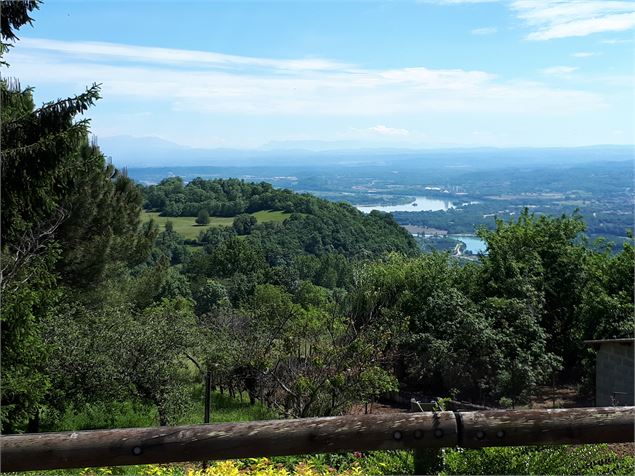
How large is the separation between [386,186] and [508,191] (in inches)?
1940

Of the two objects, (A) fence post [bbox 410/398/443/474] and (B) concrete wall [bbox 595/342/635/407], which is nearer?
(A) fence post [bbox 410/398/443/474]

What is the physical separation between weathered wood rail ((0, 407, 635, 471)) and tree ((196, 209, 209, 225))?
64.6 meters

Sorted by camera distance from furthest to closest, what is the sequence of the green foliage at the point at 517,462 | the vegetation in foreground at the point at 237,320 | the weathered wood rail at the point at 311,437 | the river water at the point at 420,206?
the river water at the point at 420,206, the vegetation in foreground at the point at 237,320, the green foliage at the point at 517,462, the weathered wood rail at the point at 311,437

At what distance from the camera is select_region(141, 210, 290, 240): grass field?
61.8m

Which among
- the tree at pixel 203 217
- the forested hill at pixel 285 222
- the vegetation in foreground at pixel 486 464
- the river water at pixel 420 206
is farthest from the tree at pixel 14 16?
the river water at pixel 420 206

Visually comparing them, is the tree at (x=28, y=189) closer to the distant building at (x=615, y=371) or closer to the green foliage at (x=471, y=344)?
the green foliage at (x=471, y=344)

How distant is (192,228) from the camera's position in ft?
209

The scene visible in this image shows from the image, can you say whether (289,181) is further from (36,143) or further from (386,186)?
(36,143)

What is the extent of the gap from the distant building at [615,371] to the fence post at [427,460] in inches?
369

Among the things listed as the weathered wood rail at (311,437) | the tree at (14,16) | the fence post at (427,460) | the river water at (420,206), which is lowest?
the river water at (420,206)

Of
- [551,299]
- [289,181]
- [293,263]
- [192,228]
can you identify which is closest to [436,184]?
[289,181]

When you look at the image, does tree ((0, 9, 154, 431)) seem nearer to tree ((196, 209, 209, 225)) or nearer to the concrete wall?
the concrete wall

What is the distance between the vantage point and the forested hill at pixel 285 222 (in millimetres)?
53312

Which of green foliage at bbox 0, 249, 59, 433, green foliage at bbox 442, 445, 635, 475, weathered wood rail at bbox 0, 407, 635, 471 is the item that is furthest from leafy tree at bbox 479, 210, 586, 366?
weathered wood rail at bbox 0, 407, 635, 471
